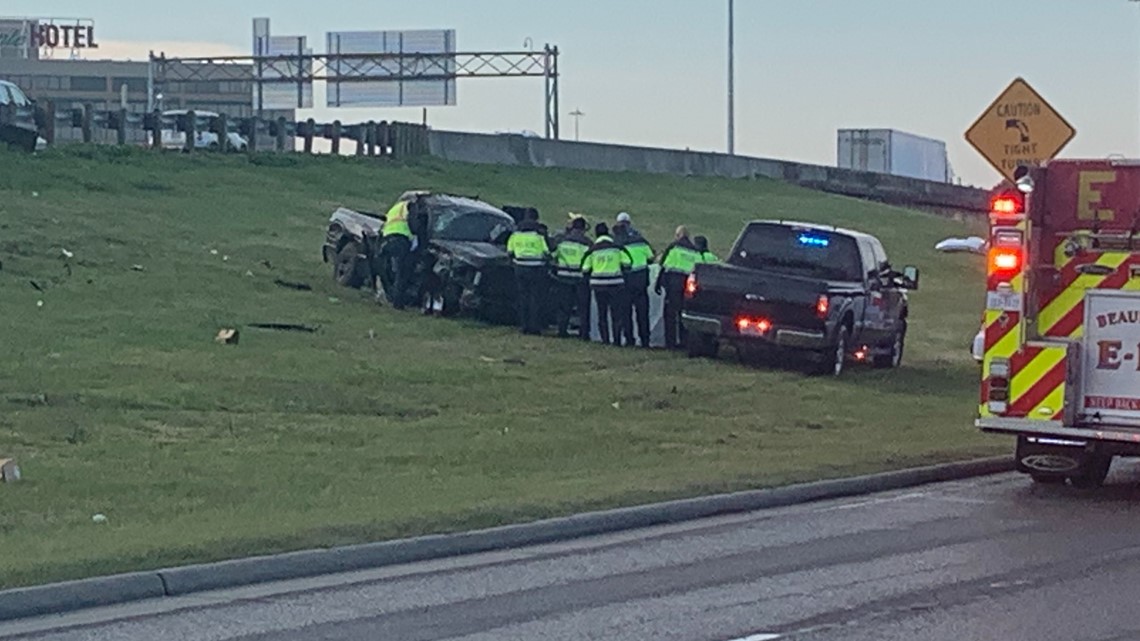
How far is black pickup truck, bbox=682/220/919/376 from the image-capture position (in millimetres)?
23859

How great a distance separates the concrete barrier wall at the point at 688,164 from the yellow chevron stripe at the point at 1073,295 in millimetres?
35609

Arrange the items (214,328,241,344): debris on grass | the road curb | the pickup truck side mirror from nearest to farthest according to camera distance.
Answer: the road curb
(214,328,241,344): debris on grass
the pickup truck side mirror

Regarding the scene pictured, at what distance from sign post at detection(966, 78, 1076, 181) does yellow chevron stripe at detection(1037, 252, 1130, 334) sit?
16.7ft

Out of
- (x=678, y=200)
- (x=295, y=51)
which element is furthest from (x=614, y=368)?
(x=295, y=51)

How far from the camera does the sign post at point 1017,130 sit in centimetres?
2108

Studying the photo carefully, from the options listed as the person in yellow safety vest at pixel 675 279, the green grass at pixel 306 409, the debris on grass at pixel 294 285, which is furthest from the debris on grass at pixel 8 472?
the debris on grass at pixel 294 285

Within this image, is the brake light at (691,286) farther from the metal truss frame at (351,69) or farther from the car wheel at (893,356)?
the metal truss frame at (351,69)

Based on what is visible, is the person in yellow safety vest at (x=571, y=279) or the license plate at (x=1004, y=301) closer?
the license plate at (x=1004, y=301)

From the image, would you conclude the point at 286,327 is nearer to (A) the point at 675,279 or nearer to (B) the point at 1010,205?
(A) the point at 675,279

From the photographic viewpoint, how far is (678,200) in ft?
167

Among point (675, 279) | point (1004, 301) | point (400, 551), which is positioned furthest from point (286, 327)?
point (400, 551)

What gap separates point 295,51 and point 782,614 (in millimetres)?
78846

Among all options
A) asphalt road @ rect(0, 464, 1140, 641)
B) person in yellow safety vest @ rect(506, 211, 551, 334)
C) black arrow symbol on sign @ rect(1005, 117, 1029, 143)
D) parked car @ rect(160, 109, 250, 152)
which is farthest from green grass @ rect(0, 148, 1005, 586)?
parked car @ rect(160, 109, 250, 152)

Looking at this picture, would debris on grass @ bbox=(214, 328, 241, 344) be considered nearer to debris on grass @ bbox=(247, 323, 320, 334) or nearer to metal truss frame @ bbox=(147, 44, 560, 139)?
debris on grass @ bbox=(247, 323, 320, 334)
